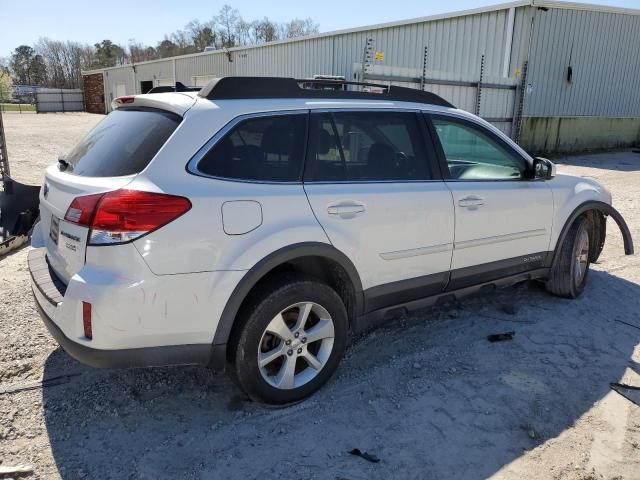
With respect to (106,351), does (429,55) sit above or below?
above

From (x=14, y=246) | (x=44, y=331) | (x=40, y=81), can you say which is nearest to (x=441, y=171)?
(x=44, y=331)

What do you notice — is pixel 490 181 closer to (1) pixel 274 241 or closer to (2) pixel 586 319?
(2) pixel 586 319

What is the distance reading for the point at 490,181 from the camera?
153 inches

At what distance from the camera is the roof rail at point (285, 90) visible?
2.88m

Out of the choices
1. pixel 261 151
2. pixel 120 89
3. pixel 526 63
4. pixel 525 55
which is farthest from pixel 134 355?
pixel 120 89

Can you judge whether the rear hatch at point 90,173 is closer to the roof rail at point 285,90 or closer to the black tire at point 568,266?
the roof rail at point 285,90

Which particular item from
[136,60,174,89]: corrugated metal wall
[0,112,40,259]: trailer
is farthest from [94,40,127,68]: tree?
[0,112,40,259]: trailer

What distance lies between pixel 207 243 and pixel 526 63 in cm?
1454

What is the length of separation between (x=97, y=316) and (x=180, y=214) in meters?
0.61

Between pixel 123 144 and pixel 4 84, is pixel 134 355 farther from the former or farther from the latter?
pixel 4 84

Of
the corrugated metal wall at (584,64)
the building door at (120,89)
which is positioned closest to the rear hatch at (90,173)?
the corrugated metal wall at (584,64)

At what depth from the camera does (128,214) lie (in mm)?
2402

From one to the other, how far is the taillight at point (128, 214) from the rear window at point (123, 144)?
21 centimetres

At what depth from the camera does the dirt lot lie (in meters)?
2.59
